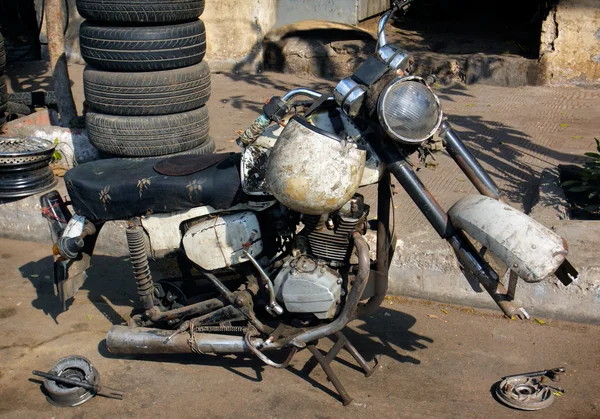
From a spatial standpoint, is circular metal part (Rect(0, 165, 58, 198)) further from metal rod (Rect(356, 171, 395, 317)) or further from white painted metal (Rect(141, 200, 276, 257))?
metal rod (Rect(356, 171, 395, 317))

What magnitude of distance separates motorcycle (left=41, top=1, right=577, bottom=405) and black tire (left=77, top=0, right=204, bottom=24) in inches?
78.3

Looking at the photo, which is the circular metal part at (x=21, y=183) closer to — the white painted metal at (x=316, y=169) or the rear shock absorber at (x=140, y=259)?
the rear shock absorber at (x=140, y=259)

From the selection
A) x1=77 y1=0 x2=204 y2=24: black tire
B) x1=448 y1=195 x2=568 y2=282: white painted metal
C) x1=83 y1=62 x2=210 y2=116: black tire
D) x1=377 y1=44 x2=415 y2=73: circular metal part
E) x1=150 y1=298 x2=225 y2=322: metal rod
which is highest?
Result: x1=377 y1=44 x2=415 y2=73: circular metal part

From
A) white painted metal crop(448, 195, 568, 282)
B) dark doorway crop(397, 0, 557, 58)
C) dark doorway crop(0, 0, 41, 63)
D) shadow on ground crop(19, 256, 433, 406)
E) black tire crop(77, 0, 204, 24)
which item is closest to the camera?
white painted metal crop(448, 195, 568, 282)

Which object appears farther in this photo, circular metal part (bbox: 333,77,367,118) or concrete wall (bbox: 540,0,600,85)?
concrete wall (bbox: 540,0,600,85)

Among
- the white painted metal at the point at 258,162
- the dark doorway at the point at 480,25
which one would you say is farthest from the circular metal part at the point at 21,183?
the dark doorway at the point at 480,25

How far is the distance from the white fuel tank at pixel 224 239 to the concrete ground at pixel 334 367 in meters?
0.73

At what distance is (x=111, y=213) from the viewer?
350 centimetres

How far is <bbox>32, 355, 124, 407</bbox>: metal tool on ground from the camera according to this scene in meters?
3.45

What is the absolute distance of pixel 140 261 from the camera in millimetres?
3553

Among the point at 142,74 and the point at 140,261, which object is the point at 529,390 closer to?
the point at 140,261

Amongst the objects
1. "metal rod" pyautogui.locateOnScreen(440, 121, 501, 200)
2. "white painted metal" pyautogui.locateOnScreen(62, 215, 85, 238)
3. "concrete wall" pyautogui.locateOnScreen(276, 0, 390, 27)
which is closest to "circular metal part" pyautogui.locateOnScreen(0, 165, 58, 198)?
"white painted metal" pyautogui.locateOnScreen(62, 215, 85, 238)

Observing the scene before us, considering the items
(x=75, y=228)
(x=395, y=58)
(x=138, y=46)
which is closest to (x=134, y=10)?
(x=138, y=46)

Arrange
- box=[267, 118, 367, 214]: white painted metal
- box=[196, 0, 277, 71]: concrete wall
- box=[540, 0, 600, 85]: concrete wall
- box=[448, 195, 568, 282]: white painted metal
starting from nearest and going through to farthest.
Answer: box=[448, 195, 568, 282]: white painted metal → box=[267, 118, 367, 214]: white painted metal → box=[540, 0, 600, 85]: concrete wall → box=[196, 0, 277, 71]: concrete wall
